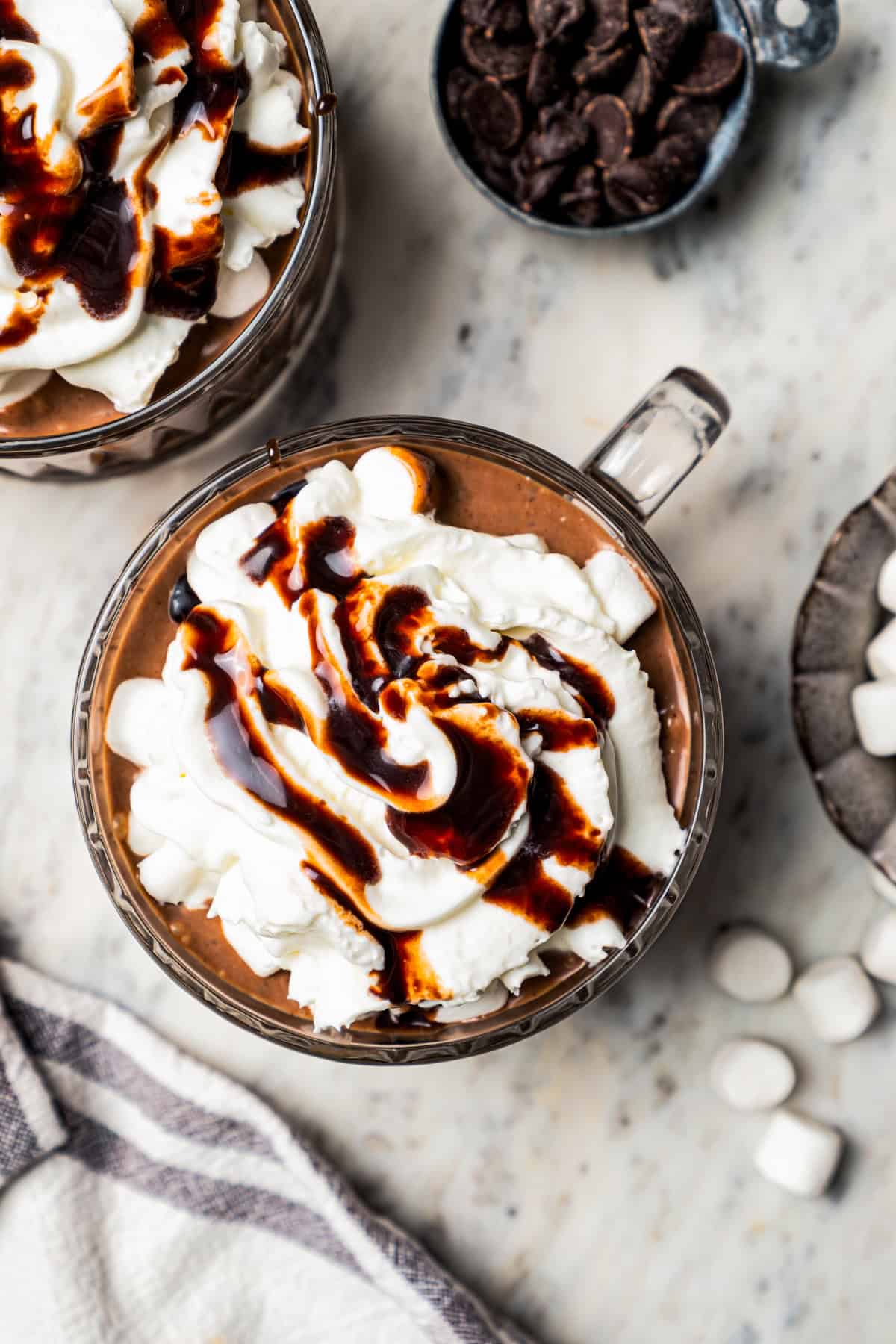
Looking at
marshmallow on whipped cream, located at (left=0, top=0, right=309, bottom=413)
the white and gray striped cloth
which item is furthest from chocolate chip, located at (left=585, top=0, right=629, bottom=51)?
the white and gray striped cloth

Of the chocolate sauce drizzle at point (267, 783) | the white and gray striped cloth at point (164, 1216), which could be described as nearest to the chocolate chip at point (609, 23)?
the chocolate sauce drizzle at point (267, 783)

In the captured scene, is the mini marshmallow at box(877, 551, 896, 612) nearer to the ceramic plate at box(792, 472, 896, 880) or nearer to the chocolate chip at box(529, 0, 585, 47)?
the ceramic plate at box(792, 472, 896, 880)

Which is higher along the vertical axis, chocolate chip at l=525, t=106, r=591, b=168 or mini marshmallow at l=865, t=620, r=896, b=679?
chocolate chip at l=525, t=106, r=591, b=168

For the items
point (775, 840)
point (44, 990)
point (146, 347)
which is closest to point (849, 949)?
point (775, 840)

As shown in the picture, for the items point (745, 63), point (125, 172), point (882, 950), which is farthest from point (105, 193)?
point (882, 950)

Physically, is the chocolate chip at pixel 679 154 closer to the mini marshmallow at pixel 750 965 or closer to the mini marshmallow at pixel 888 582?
the mini marshmallow at pixel 888 582

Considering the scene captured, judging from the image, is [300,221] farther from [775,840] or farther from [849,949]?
[849,949]

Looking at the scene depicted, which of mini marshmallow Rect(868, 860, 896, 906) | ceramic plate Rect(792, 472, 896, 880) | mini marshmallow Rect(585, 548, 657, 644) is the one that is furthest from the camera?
mini marshmallow Rect(868, 860, 896, 906)
